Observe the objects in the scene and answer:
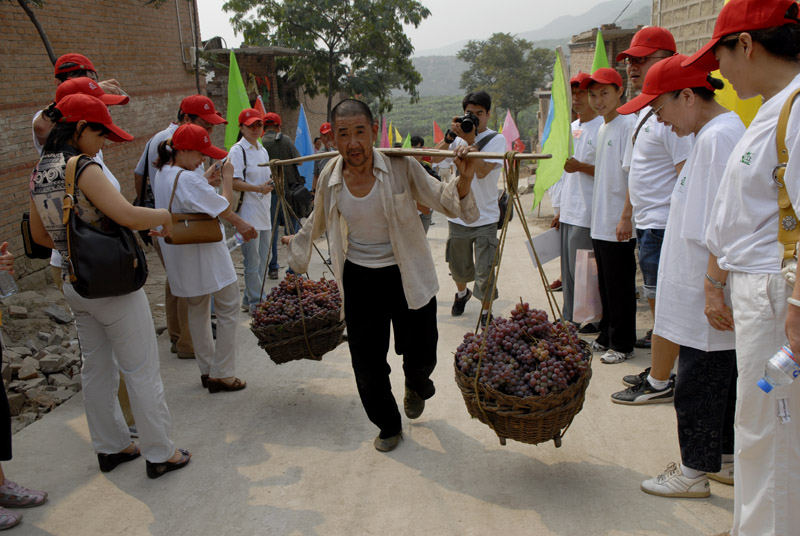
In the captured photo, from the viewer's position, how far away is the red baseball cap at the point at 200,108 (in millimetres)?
5012

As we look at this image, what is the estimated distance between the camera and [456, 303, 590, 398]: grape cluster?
10.1ft

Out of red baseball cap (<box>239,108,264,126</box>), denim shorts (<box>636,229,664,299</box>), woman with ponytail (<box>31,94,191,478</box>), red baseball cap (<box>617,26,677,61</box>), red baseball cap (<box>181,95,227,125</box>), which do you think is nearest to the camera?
woman with ponytail (<box>31,94,191,478</box>)

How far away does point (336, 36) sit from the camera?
746 inches

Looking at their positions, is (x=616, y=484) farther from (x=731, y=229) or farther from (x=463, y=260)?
(x=463, y=260)

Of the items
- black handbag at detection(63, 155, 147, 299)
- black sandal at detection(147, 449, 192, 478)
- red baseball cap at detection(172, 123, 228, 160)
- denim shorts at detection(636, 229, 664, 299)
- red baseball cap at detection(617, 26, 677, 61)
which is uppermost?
red baseball cap at detection(617, 26, 677, 61)

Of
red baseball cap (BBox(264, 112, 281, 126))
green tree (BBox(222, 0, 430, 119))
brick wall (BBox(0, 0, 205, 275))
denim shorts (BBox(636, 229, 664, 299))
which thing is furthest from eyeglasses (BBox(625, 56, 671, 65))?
green tree (BBox(222, 0, 430, 119))

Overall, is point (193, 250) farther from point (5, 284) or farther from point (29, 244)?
point (5, 284)

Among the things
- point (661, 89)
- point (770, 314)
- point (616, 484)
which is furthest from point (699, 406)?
point (661, 89)

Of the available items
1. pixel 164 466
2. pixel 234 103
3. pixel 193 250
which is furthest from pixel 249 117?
pixel 164 466

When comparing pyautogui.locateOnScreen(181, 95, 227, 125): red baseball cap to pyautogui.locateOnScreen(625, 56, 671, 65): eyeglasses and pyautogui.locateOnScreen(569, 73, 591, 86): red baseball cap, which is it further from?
pyautogui.locateOnScreen(625, 56, 671, 65): eyeglasses

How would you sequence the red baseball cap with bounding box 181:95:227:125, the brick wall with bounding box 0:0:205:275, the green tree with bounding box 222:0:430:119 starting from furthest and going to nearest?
the green tree with bounding box 222:0:430:119
the brick wall with bounding box 0:0:205:275
the red baseball cap with bounding box 181:95:227:125

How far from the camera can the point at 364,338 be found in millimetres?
3715

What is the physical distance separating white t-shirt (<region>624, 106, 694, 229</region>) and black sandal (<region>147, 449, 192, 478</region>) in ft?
10.6

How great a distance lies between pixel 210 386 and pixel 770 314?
3716 mm
